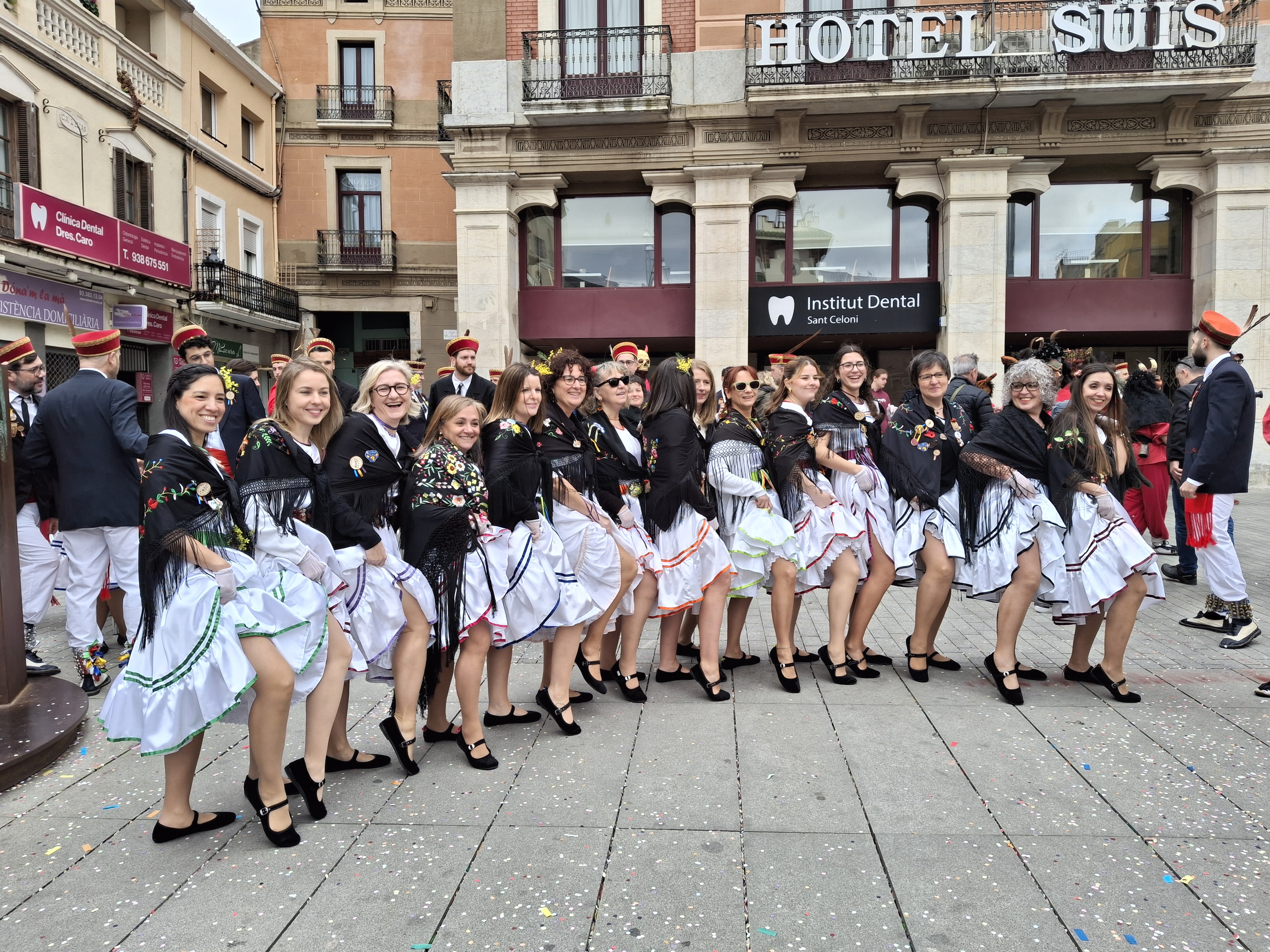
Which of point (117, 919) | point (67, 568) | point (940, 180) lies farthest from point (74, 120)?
point (117, 919)

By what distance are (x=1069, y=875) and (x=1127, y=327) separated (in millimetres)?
17099

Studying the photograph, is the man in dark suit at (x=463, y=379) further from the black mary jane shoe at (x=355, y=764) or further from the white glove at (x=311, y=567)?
the white glove at (x=311, y=567)

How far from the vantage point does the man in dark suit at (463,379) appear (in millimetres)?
7645

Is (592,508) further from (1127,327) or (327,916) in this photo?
(1127,327)

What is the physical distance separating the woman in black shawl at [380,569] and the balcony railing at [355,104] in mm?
22876

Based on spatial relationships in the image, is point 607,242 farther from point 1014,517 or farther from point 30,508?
point 1014,517

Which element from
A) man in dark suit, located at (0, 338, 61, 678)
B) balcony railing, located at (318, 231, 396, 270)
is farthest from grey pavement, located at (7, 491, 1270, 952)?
balcony railing, located at (318, 231, 396, 270)

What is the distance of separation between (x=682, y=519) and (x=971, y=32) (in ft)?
48.4

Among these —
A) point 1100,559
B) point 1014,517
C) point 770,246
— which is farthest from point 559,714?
point 770,246

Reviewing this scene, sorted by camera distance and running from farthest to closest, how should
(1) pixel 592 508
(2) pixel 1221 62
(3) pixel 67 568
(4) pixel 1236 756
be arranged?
(2) pixel 1221 62 → (3) pixel 67 568 → (1) pixel 592 508 → (4) pixel 1236 756

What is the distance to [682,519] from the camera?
16.4 feet

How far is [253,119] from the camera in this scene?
23.9 m

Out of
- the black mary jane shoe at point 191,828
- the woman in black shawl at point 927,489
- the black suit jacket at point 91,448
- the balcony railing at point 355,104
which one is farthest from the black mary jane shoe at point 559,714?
the balcony railing at point 355,104

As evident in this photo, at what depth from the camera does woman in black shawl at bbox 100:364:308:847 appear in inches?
122
